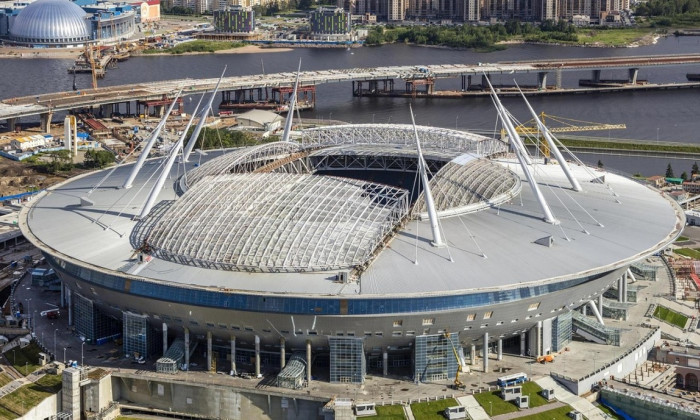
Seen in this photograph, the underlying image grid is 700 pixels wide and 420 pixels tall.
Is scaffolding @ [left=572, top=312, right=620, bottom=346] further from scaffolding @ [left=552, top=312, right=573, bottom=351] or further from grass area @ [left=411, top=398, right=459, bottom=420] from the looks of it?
grass area @ [left=411, top=398, right=459, bottom=420]

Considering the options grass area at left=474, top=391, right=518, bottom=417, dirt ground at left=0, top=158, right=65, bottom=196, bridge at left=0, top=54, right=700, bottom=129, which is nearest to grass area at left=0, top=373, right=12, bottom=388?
grass area at left=474, top=391, right=518, bottom=417

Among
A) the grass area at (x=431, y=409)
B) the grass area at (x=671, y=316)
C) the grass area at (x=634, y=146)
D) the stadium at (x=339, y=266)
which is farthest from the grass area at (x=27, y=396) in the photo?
the grass area at (x=634, y=146)

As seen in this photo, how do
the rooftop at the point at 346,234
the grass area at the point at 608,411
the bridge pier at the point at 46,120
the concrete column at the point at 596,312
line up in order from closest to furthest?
1. the grass area at the point at 608,411
2. the rooftop at the point at 346,234
3. the concrete column at the point at 596,312
4. the bridge pier at the point at 46,120

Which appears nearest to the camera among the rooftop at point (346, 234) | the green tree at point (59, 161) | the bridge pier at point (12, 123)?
the rooftop at point (346, 234)

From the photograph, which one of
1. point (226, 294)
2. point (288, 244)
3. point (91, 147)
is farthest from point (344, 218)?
point (91, 147)

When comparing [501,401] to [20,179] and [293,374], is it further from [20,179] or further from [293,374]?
[20,179]

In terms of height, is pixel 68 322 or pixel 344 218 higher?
pixel 344 218

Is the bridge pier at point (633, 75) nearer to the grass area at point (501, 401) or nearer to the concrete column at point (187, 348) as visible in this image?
the grass area at point (501, 401)

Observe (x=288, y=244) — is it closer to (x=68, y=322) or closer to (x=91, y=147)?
(x=68, y=322)
